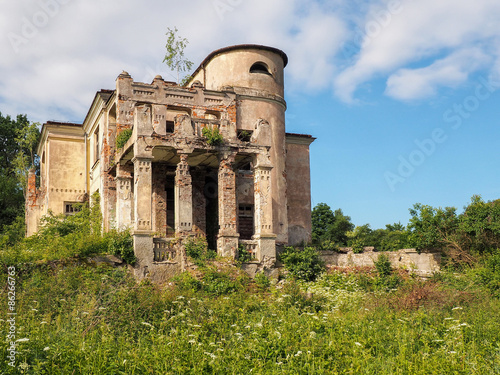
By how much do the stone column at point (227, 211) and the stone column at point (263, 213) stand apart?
929mm

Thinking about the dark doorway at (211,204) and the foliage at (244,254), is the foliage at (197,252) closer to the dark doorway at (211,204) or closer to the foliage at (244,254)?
the foliage at (244,254)

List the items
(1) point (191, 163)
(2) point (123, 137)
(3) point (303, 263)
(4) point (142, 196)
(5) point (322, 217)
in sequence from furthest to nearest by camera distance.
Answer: (5) point (322, 217)
(1) point (191, 163)
(2) point (123, 137)
(3) point (303, 263)
(4) point (142, 196)

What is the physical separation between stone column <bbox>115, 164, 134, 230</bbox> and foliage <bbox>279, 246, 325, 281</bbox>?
6.92 metres

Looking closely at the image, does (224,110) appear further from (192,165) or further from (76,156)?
(76,156)

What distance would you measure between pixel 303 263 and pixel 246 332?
9652mm

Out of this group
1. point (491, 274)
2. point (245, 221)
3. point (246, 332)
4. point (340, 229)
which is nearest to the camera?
point (246, 332)

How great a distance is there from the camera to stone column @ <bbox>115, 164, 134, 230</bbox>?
852 inches

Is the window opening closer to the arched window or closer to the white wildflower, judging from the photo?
the arched window

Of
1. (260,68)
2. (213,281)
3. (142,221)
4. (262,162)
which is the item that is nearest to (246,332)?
(213,281)

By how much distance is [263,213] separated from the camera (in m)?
19.4

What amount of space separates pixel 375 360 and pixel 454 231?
12.8 meters

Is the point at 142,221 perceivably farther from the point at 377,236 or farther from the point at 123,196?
the point at 377,236

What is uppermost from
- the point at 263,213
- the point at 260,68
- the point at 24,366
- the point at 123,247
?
the point at 260,68

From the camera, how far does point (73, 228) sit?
23.4 meters
